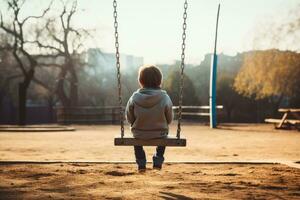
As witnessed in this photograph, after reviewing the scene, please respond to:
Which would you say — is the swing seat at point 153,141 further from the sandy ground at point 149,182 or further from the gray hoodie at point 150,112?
the sandy ground at point 149,182

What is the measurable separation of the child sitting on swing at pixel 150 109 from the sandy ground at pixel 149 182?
524 millimetres

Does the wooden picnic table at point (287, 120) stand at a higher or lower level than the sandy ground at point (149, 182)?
lower

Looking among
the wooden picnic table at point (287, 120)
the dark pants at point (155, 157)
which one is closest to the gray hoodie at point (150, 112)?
the dark pants at point (155, 157)

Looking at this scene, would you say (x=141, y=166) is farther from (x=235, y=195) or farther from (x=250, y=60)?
(x=250, y=60)

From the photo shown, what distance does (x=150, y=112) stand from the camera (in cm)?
568

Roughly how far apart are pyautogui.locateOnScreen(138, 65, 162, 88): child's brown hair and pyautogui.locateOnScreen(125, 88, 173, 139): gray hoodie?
2.9 inches

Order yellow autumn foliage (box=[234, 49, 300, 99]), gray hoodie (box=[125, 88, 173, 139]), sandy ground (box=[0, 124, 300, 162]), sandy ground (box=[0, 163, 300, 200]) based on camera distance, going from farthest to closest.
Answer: yellow autumn foliage (box=[234, 49, 300, 99])
sandy ground (box=[0, 124, 300, 162])
gray hoodie (box=[125, 88, 173, 139])
sandy ground (box=[0, 163, 300, 200])

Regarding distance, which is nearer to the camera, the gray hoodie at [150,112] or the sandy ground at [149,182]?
the sandy ground at [149,182]

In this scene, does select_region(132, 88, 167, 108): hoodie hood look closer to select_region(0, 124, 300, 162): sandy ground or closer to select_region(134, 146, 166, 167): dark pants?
select_region(134, 146, 166, 167): dark pants

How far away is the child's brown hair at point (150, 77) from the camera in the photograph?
18.8ft

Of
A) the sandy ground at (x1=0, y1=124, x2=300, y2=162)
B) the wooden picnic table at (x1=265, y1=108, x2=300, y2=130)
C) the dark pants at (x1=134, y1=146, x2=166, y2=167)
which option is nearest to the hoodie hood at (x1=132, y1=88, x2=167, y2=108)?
the dark pants at (x1=134, y1=146, x2=166, y2=167)

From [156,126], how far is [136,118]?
0.28 metres

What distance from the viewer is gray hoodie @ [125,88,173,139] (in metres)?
5.64

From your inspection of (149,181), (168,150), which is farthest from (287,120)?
(149,181)
